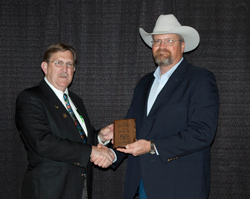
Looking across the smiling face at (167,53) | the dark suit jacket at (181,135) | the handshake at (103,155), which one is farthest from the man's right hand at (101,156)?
the smiling face at (167,53)

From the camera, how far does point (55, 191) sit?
2074mm

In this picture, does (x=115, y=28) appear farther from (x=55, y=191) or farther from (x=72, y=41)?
(x=55, y=191)

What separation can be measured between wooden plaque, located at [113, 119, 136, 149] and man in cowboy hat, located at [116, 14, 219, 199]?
0.16ft

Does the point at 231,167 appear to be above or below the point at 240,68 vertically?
below

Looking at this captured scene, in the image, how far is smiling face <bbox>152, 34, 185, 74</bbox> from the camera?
2.28 m

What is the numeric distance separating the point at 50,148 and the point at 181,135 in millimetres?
971

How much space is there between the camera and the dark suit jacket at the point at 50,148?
6.78 ft

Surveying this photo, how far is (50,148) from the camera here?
6.73ft

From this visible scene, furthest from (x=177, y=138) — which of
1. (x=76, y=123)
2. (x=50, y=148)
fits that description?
(x=50, y=148)

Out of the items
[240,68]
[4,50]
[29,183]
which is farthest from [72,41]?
[240,68]

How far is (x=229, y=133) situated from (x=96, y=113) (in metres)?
1.42

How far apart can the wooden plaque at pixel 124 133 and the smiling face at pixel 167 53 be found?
552 mm

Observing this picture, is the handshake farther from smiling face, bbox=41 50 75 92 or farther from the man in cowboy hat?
smiling face, bbox=41 50 75 92

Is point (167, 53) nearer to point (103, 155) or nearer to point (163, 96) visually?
point (163, 96)
